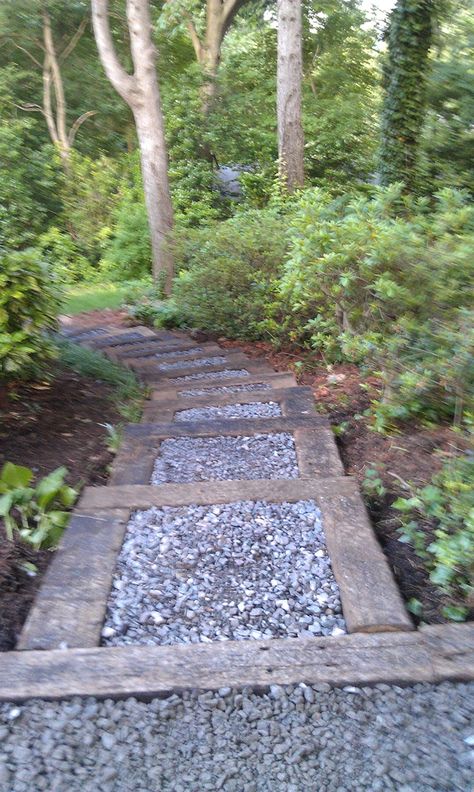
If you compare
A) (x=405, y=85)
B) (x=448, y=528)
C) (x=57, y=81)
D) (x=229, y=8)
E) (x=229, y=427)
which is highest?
(x=229, y=8)

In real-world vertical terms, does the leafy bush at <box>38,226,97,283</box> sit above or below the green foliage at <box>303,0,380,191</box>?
below

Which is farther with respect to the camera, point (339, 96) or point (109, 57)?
point (339, 96)

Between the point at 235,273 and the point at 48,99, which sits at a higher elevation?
the point at 48,99

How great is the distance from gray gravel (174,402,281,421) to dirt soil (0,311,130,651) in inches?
19.7

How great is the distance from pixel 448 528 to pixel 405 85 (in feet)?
35.5

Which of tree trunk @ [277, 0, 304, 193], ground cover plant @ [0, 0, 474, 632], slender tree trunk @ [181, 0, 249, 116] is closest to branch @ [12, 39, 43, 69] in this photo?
ground cover plant @ [0, 0, 474, 632]

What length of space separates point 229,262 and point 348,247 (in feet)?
10.1

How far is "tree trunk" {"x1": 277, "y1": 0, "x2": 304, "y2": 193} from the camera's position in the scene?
36.1ft

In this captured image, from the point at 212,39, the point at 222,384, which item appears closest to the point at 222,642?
the point at 222,384

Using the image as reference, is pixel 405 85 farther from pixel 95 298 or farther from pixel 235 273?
pixel 235 273

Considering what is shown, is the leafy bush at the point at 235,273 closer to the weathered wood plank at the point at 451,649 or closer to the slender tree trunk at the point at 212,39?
the weathered wood plank at the point at 451,649

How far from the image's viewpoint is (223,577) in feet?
8.86

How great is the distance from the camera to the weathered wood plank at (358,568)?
7.68ft

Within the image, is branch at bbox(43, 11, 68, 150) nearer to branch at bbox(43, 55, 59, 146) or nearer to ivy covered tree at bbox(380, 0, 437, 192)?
branch at bbox(43, 55, 59, 146)
